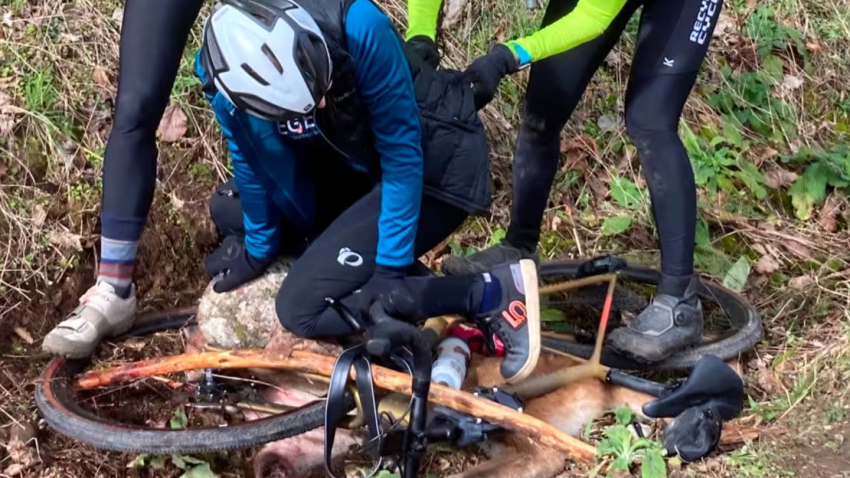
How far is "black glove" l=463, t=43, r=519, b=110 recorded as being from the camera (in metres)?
2.87

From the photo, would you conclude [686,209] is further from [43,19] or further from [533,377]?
[43,19]

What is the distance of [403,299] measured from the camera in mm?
2893

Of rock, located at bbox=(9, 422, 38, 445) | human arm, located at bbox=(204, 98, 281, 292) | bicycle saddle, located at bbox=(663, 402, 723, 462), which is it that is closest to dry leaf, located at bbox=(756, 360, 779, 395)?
bicycle saddle, located at bbox=(663, 402, 723, 462)

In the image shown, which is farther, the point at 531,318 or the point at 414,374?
the point at 531,318

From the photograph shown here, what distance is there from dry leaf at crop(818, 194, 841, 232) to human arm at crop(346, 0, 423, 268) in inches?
102

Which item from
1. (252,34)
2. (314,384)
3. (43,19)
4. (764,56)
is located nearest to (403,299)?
(314,384)

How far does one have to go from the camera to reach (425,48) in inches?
126

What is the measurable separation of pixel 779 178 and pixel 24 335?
12.7ft

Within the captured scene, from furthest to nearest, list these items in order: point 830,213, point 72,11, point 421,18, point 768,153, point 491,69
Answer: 1. point 768,153
2. point 830,213
3. point 72,11
4. point 421,18
5. point 491,69

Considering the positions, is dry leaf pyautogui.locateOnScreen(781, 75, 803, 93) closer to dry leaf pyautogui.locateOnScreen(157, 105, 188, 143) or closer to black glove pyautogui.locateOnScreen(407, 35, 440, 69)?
black glove pyautogui.locateOnScreen(407, 35, 440, 69)

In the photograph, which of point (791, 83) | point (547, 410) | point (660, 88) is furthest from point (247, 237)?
point (791, 83)

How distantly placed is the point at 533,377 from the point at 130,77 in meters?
1.76

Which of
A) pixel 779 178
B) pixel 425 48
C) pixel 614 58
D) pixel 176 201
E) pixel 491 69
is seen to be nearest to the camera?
pixel 491 69

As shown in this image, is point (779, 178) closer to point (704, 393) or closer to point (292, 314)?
point (704, 393)
